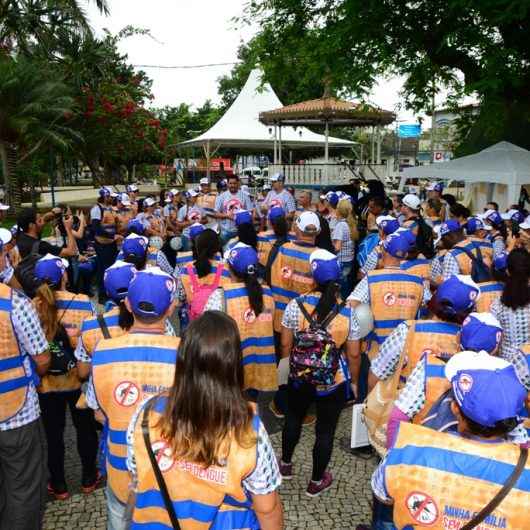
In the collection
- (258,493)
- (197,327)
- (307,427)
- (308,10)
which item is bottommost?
(307,427)

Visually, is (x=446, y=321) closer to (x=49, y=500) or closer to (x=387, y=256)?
(x=387, y=256)

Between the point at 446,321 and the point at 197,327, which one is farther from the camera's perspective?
the point at 446,321

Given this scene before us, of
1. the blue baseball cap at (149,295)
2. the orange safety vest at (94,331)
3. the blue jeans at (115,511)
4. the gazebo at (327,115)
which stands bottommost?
the blue jeans at (115,511)

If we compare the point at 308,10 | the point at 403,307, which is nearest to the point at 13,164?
the point at 308,10

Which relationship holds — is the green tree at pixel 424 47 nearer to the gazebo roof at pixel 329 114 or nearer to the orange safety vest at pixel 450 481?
the gazebo roof at pixel 329 114

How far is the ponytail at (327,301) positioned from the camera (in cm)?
359

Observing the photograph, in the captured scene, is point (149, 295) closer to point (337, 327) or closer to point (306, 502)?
point (337, 327)

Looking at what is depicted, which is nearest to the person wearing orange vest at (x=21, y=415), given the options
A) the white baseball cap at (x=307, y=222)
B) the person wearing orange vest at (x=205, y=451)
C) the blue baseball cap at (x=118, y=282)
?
the blue baseball cap at (x=118, y=282)

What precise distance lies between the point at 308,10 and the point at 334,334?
376 inches

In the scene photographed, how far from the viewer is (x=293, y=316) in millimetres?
3703

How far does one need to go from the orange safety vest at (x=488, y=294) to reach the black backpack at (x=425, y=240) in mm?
2086

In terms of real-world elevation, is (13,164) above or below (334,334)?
above

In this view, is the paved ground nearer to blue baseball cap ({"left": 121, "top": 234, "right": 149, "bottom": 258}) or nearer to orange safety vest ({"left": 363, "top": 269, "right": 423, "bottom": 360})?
orange safety vest ({"left": 363, "top": 269, "right": 423, "bottom": 360})

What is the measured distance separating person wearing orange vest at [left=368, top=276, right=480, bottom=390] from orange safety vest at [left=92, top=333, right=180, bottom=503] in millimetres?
1353
